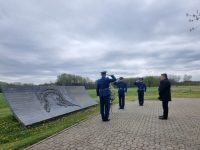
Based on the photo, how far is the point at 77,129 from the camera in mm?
6172

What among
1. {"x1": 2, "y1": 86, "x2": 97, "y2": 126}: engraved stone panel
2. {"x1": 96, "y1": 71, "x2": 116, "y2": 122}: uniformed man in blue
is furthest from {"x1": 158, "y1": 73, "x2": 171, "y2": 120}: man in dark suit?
{"x1": 2, "y1": 86, "x2": 97, "y2": 126}: engraved stone panel

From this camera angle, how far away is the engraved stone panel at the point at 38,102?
713 cm

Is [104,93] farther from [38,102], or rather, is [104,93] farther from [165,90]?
[38,102]

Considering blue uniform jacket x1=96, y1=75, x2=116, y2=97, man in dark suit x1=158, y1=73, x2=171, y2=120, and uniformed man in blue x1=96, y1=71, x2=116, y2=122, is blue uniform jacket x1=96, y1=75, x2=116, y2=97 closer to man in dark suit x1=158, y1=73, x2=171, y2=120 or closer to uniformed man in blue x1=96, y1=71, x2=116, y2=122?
uniformed man in blue x1=96, y1=71, x2=116, y2=122

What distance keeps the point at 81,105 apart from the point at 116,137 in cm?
752

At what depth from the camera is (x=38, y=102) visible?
8477 mm

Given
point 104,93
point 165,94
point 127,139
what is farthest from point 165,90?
point 127,139

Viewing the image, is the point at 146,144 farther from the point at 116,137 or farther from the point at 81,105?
the point at 81,105

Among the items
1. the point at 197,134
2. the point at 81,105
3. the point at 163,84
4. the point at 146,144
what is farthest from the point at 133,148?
the point at 81,105

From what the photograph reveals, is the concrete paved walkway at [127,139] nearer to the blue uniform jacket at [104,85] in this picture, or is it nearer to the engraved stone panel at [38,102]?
the blue uniform jacket at [104,85]

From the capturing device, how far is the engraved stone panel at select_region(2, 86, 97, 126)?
7.13 m

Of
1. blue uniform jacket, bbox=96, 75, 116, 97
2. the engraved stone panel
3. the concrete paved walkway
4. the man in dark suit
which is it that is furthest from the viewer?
blue uniform jacket, bbox=96, 75, 116, 97

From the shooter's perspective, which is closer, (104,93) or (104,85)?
(104,93)

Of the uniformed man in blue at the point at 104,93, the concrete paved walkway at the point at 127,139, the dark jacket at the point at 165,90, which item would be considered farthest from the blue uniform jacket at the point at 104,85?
the dark jacket at the point at 165,90
